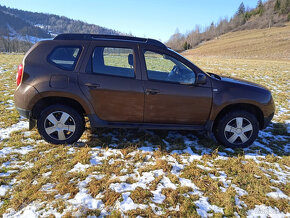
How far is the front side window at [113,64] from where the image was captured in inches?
132

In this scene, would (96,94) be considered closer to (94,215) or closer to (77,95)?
(77,95)

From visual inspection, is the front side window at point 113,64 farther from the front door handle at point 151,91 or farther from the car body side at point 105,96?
the front door handle at point 151,91

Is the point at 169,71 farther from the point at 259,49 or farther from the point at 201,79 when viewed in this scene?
the point at 259,49

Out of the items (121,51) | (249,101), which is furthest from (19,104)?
Answer: (249,101)

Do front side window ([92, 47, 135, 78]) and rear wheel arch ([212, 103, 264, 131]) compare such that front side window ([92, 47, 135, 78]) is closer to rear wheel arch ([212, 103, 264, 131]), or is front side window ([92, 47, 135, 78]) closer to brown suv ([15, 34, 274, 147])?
brown suv ([15, 34, 274, 147])

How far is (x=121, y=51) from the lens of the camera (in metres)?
3.50

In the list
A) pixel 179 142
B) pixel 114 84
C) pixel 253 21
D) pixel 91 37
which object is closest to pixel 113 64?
pixel 114 84

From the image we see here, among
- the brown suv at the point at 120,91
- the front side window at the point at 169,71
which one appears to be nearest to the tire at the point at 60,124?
the brown suv at the point at 120,91

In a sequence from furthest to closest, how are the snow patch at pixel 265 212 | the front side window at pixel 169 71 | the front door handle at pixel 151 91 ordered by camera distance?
the front side window at pixel 169 71
the front door handle at pixel 151 91
the snow patch at pixel 265 212

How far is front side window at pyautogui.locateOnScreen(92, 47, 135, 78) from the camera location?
3359 millimetres

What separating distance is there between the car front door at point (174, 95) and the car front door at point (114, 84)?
18 centimetres

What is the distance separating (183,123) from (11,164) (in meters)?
2.92

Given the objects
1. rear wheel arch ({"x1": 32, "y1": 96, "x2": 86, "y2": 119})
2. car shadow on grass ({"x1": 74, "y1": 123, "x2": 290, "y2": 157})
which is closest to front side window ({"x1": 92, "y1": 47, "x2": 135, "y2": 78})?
rear wheel arch ({"x1": 32, "y1": 96, "x2": 86, "y2": 119})

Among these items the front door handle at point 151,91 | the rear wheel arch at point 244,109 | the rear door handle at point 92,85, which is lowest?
the rear wheel arch at point 244,109
